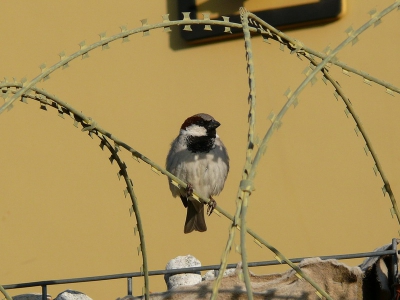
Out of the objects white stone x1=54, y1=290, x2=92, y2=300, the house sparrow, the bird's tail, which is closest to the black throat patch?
the house sparrow

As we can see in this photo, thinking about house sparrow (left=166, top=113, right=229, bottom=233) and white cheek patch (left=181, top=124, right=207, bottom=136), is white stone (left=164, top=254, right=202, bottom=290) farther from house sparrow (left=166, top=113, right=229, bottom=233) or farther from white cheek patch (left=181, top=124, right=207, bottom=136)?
white cheek patch (left=181, top=124, right=207, bottom=136)

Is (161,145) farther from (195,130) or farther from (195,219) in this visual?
(195,130)

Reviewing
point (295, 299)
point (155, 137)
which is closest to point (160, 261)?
point (155, 137)

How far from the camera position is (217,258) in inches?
158

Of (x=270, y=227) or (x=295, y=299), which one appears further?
(x=270, y=227)

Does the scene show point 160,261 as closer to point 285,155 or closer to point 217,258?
point 217,258

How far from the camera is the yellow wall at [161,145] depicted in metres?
3.96

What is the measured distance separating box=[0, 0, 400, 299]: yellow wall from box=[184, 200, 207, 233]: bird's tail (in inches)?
7.0

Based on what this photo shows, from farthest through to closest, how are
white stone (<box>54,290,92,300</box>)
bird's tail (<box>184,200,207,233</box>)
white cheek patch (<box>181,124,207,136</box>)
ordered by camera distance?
1. bird's tail (<box>184,200,207,233</box>)
2. white cheek patch (<box>181,124,207,136</box>)
3. white stone (<box>54,290,92,300</box>)

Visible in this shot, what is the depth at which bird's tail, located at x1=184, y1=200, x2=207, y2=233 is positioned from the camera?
3.88 metres

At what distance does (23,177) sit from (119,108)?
51cm

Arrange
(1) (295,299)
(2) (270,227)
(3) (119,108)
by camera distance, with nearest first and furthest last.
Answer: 1. (1) (295,299)
2. (2) (270,227)
3. (3) (119,108)

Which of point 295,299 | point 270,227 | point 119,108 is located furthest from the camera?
point 119,108

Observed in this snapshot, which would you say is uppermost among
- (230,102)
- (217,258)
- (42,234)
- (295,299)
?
(230,102)
